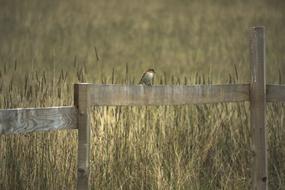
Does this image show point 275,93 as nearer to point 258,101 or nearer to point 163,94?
point 258,101

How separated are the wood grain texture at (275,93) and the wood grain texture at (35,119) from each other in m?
1.79

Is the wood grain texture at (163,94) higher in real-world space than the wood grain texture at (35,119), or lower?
higher

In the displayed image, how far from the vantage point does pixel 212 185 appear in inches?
226

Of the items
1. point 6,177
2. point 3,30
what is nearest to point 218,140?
point 6,177

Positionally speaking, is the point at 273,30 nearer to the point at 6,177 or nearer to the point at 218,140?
the point at 218,140

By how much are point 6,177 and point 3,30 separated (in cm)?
495

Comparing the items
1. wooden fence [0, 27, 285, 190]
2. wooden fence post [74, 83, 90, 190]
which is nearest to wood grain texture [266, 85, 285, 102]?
wooden fence [0, 27, 285, 190]

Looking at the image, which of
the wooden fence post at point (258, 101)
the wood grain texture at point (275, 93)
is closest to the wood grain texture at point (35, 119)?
the wooden fence post at point (258, 101)

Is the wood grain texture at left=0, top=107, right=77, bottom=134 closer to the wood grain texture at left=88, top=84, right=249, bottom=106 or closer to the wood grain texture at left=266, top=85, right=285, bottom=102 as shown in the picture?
the wood grain texture at left=88, top=84, right=249, bottom=106

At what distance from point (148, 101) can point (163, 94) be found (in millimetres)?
152

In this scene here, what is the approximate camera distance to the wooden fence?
12.3 feet

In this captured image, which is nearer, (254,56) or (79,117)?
(79,117)

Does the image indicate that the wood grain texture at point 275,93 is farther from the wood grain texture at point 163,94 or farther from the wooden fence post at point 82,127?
the wooden fence post at point 82,127

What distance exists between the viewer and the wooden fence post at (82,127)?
13.1ft
